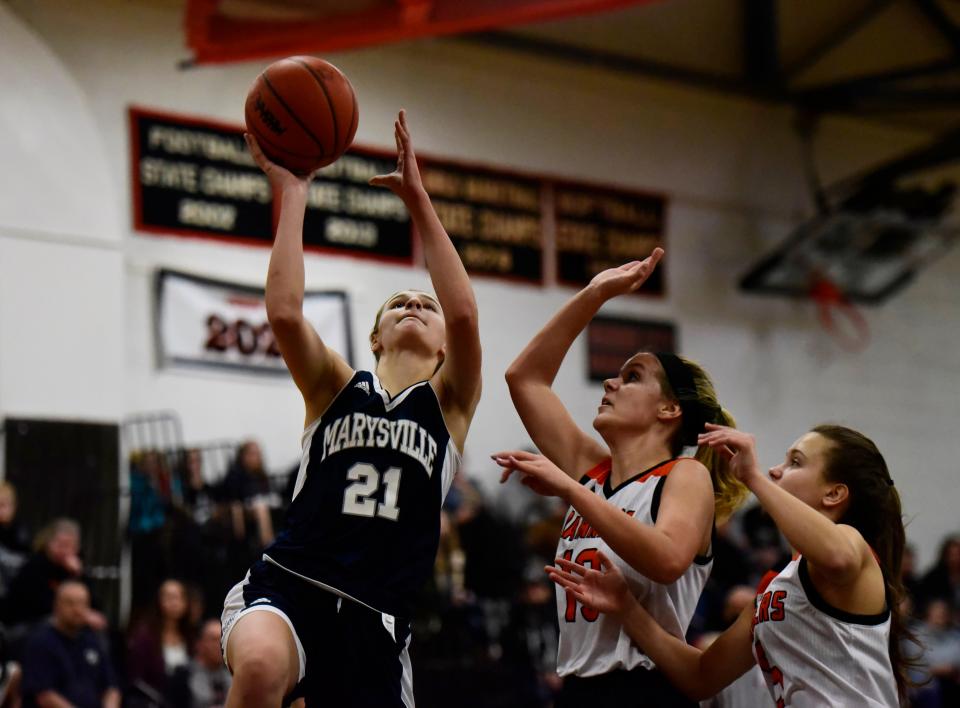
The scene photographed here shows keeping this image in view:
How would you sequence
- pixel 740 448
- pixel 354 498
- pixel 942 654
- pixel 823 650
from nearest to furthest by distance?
pixel 740 448, pixel 823 650, pixel 354 498, pixel 942 654

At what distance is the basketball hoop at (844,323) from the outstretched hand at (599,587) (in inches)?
471

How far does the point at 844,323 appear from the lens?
15797 millimetres

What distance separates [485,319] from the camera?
1342cm

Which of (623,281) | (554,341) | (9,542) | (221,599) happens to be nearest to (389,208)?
(221,599)

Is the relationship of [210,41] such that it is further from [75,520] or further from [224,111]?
[75,520]

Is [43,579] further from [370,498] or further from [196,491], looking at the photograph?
[370,498]

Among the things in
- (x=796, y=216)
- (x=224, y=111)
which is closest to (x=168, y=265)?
(x=224, y=111)

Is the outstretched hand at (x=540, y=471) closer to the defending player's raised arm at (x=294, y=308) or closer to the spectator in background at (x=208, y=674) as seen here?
the defending player's raised arm at (x=294, y=308)

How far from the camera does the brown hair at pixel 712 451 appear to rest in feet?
14.2

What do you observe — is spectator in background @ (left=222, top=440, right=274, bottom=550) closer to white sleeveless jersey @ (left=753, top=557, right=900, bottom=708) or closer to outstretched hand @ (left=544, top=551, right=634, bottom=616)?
outstretched hand @ (left=544, top=551, right=634, bottom=616)

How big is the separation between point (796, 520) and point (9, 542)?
718cm

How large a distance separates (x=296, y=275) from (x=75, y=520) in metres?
6.89

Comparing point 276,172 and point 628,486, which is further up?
point 276,172

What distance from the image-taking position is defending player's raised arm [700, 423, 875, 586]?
365 centimetres
